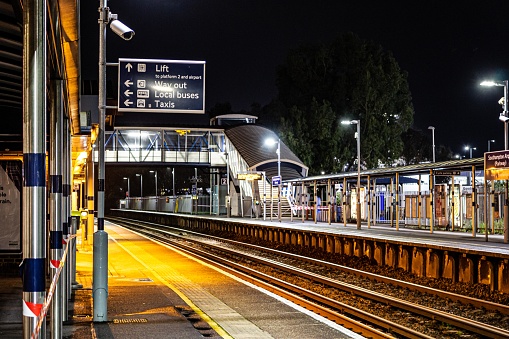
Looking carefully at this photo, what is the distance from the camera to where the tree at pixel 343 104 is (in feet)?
206

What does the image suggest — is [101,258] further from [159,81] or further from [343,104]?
[343,104]

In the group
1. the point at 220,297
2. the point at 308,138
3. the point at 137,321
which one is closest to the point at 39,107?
the point at 137,321

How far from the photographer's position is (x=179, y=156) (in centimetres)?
6694

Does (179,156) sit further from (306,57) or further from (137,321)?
(137,321)

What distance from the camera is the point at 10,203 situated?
13.9 m

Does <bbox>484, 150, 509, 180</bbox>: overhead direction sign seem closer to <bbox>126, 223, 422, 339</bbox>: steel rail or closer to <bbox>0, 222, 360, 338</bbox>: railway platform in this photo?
<bbox>126, 223, 422, 339</bbox>: steel rail

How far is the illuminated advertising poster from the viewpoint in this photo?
13.9 metres

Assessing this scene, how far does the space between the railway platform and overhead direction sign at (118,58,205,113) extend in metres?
3.86

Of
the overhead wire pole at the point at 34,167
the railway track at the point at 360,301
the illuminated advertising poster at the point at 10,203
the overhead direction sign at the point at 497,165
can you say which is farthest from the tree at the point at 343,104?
the overhead wire pole at the point at 34,167

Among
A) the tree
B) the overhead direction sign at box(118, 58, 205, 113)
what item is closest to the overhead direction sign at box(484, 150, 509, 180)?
the overhead direction sign at box(118, 58, 205, 113)

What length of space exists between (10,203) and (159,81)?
149 inches

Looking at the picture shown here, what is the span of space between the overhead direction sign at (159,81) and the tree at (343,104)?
4902cm

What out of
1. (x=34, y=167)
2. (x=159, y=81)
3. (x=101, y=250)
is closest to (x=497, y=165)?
(x=159, y=81)

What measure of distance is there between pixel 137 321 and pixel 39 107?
7.57 m
